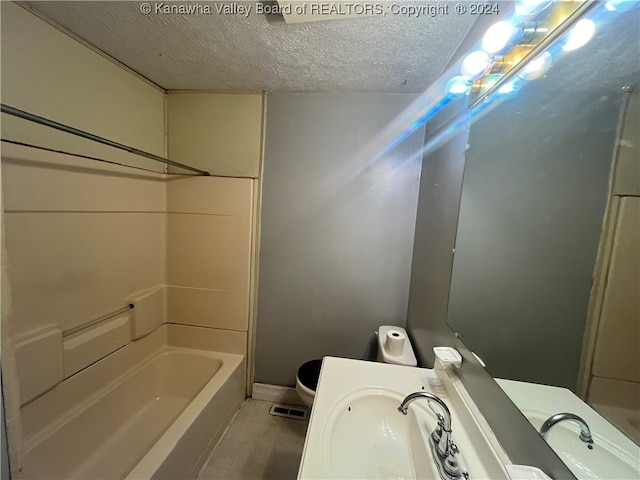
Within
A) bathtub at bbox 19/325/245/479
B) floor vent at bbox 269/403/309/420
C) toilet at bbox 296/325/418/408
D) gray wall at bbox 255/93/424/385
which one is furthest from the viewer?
floor vent at bbox 269/403/309/420

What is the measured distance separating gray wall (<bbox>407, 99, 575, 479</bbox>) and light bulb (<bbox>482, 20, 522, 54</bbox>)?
0.29 meters

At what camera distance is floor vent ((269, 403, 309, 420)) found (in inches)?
75.6

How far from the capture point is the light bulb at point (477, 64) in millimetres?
930

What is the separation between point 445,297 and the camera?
119 cm

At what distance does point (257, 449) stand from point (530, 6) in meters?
2.35

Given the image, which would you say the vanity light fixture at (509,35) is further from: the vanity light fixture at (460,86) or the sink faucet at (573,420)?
the sink faucet at (573,420)

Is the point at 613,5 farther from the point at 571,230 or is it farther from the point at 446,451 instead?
the point at 446,451

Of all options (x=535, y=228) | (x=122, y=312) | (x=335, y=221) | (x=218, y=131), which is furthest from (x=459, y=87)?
(x=122, y=312)

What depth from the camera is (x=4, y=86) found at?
106cm

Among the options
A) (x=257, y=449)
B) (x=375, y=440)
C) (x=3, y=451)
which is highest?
(x=375, y=440)

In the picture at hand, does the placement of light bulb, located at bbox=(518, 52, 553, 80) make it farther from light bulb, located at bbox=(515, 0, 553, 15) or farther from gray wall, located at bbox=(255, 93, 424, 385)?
gray wall, located at bbox=(255, 93, 424, 385)

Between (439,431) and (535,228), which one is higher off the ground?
(535,228)

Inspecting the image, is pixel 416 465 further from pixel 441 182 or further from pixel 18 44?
pixel 18 44

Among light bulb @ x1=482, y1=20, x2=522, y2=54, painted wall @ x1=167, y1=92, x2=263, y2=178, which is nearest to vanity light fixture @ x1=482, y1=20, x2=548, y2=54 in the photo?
light bulb @ x1=482, y1=20, x2=522, y2=54
